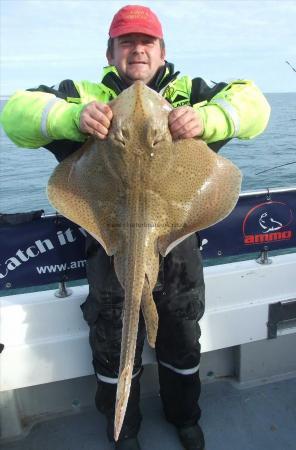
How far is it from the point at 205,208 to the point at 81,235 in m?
1.29

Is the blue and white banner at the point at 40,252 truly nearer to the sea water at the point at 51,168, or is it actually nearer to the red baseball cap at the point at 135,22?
the red baseball cap at the point at 135,22

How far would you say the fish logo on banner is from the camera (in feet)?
11.9

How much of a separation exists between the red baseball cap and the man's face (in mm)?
48

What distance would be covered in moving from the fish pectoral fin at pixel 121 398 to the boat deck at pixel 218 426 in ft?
3.97

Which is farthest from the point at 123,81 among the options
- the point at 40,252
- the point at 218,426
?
the point at 218,426

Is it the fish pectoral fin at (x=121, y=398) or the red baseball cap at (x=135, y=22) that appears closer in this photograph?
the fish pectoral fin at (x=121, y=398)

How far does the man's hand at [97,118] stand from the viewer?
7.19ft

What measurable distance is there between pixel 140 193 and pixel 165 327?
3.81 ft

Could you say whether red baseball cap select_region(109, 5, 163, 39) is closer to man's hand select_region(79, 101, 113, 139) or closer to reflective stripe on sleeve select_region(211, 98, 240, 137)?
reflective stripe on sleeve select_region(211, 98, 240, 137)

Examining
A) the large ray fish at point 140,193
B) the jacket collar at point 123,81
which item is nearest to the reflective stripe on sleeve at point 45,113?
the large ray fish at point 140,193

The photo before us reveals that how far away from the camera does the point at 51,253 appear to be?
331 centimetres

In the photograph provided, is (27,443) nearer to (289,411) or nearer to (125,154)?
(289,411)

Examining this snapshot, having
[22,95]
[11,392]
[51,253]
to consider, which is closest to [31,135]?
[22,95]

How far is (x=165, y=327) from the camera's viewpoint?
3008mm
